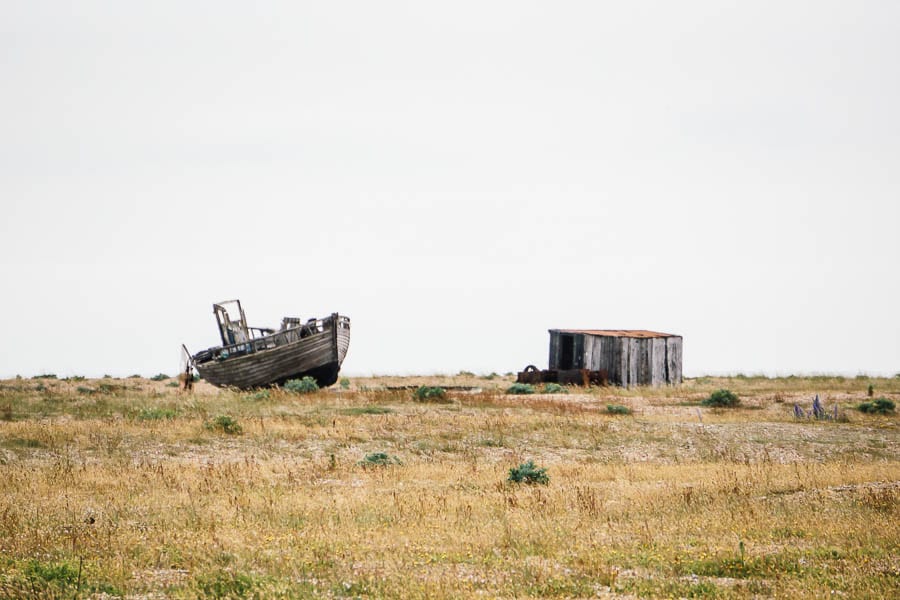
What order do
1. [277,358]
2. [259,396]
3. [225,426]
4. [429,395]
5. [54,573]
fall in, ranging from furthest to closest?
1. [277,358]
2. [429,395]
3. [259,396]
4. [225,426]
5. [54,573]

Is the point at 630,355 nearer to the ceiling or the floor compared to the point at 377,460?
nearer to the ceiling

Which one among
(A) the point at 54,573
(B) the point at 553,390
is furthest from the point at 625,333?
(A) the point at 54,573

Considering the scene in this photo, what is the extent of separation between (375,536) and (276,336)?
28.0 meters

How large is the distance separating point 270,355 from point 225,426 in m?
15.6

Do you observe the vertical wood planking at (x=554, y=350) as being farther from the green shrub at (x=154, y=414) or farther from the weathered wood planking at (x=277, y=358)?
the green shrub at (x=154, y=414)

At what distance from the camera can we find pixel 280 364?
123 ft

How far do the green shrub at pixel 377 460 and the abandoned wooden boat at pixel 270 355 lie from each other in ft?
67.4

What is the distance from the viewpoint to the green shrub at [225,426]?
21.6 meters

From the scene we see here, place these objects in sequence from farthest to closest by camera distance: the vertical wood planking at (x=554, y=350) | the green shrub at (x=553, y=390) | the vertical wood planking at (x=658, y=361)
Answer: the vertical wood planking at (x=554, y=350), the vertical wood planking at (x=658, y=361), the green shrub at (x=553, y=390)

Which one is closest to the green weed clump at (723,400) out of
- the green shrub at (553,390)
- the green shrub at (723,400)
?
the green shrub at (723,400)

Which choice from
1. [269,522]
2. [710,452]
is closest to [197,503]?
[269,522]

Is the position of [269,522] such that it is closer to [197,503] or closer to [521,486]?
[197,503]

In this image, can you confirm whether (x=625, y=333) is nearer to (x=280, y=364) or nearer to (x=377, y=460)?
(x=280, y=364)

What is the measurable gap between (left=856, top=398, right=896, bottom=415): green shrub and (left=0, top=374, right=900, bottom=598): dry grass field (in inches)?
71.1
